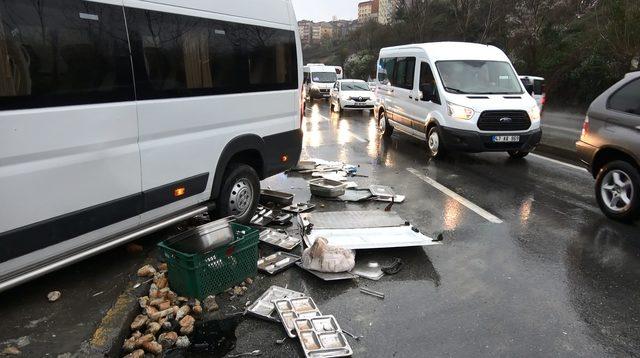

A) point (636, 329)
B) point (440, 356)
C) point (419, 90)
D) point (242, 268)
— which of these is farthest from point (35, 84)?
point (419, 90)

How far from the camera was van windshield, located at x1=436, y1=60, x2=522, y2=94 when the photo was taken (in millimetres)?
9672

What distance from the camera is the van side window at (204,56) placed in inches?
162

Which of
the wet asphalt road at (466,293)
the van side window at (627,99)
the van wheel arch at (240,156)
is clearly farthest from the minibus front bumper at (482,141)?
the van wheel arch at (240,156)

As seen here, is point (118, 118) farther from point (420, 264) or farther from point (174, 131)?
point (420, 264)

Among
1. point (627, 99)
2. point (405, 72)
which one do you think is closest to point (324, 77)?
point (405, 72)

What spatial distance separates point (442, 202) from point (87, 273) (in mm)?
4830

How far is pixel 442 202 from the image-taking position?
6938mm

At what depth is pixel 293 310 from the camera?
371 cm

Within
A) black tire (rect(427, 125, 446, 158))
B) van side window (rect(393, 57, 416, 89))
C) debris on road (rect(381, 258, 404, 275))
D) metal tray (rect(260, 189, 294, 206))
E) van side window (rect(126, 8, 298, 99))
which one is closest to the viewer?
van side window (rect(126, 8, 298, 99))

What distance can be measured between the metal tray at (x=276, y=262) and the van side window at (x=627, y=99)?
14.8 feet

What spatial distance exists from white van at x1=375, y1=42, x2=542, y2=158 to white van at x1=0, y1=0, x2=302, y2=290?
4771 millimetres

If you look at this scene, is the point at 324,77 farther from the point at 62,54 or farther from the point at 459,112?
the point at 62,54

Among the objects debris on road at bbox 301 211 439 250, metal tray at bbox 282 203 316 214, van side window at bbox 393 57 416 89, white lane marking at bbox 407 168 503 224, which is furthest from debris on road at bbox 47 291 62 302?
van side window at bbox 393 57 416 89

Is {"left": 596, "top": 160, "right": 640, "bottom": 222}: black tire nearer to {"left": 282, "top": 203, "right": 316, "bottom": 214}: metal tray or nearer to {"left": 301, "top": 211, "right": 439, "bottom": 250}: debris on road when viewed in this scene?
{"left": 301, "top": 211, "right": 439, "bottom": 250}: debris on road
